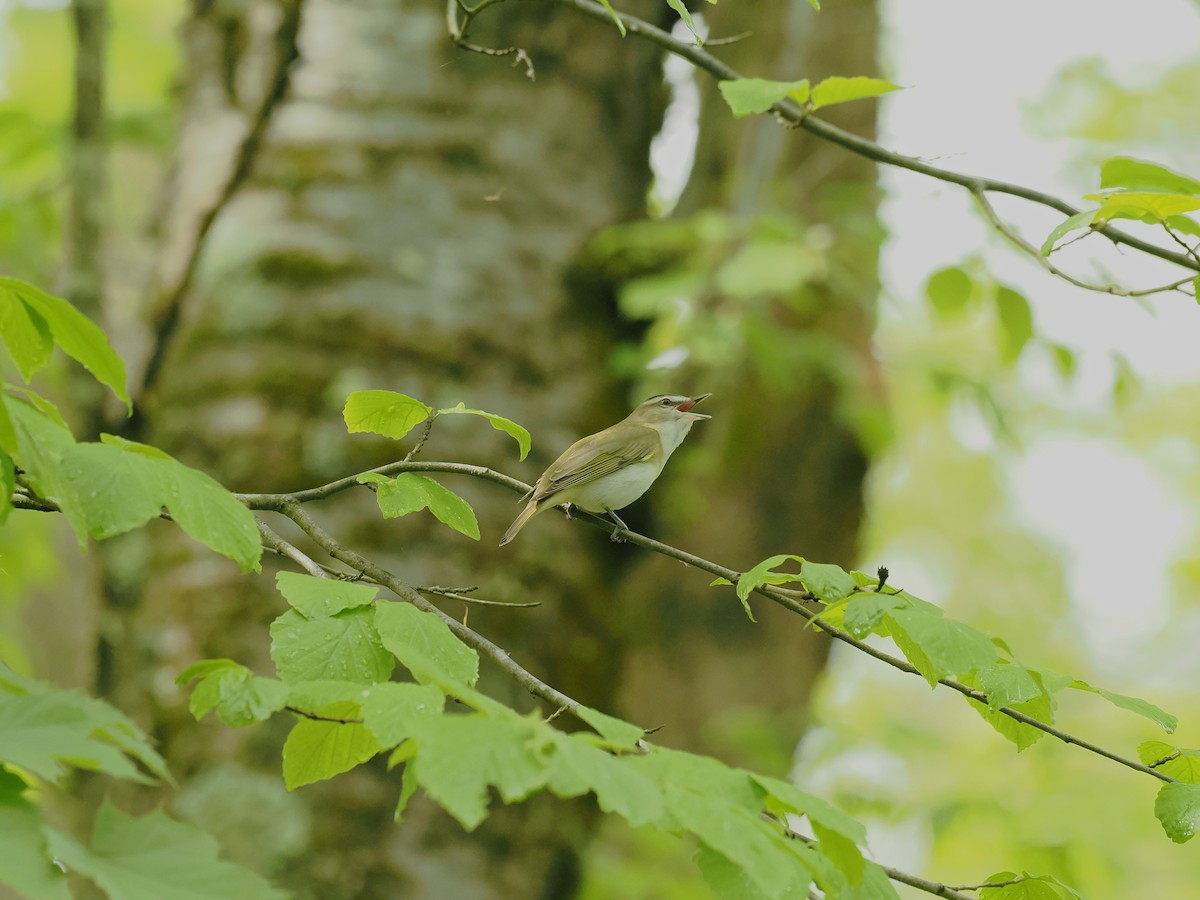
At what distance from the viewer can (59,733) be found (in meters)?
1.20

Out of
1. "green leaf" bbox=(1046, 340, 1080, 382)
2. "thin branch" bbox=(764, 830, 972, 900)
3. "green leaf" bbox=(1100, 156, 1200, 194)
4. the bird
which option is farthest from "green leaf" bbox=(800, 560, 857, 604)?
"green leaf" bbox=(1046, 340, 1080, 382)

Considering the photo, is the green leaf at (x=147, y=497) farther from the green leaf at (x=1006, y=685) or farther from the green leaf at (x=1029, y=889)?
the green leaf at (x=1029, y=889)

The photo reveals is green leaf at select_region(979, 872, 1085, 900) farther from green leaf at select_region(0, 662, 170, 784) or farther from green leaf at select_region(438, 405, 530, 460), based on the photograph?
green leaf at select_region(0, 662, 170, 784)

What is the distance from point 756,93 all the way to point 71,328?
1.23 meters

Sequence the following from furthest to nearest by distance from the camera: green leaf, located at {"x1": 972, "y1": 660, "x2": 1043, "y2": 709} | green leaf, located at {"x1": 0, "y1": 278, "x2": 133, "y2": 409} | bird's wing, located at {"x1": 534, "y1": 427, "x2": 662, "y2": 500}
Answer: bird's wing, located at {"x1": 534, "y1": 427, "x2": 662, "y2": 500}
green leaf, located at {"x1": 972, "y1": 660, "x2": 1043, "y2": 709}
green leaf, located at {"x1": 0, "y1": 278, "x2": 133, "y2": 409}

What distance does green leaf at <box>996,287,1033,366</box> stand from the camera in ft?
13.6

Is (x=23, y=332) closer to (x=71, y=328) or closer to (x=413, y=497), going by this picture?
(x=71, y=328)

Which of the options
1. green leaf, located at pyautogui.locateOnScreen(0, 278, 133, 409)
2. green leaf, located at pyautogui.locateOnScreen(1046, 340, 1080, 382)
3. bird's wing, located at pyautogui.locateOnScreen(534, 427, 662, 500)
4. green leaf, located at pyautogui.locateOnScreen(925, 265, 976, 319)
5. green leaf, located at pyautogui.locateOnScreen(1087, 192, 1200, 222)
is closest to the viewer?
green leaf, located at pyautogui.locateOnScreen(0, 278, 133, 409)

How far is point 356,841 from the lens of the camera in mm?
3584

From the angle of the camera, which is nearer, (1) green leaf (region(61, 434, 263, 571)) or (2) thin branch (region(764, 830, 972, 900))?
(1) green leaf (region(61, 434, 263, 571))

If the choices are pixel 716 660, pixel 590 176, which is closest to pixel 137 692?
pixel 590 176

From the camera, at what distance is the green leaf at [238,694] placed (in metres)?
1.54

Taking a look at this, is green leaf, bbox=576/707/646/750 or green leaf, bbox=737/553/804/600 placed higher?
green leaf, bbox=737/553/804/600

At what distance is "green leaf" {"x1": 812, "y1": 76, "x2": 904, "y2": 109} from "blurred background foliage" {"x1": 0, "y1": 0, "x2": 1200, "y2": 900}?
6.51 ft
